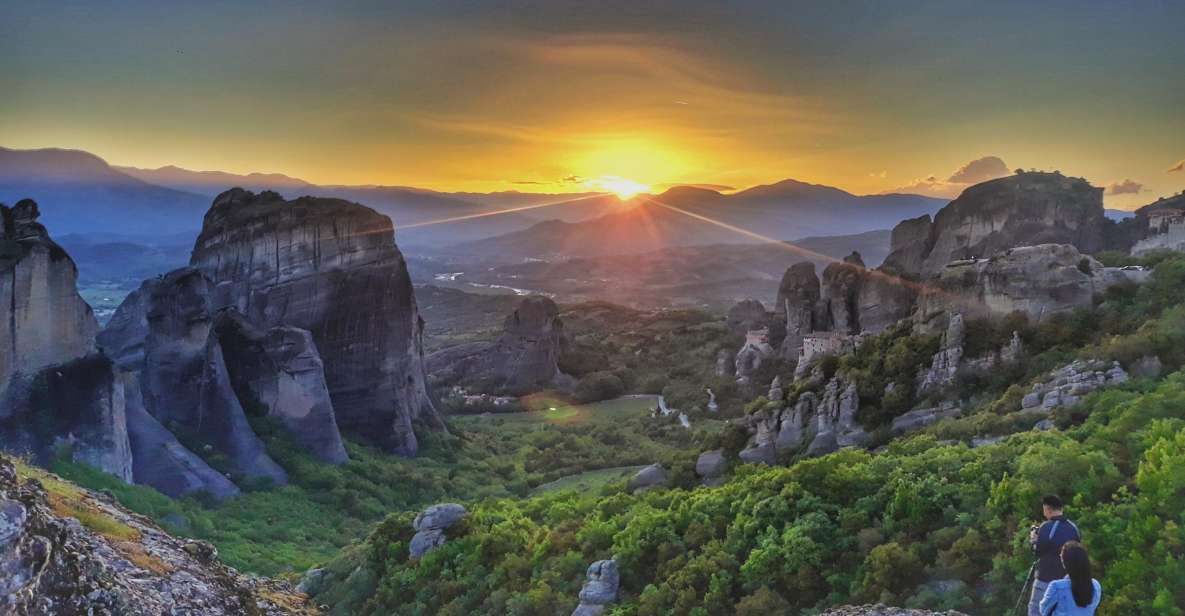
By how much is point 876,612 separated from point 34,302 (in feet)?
81.3

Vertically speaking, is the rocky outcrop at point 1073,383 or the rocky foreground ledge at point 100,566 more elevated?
the rocky outcrop at point 1073,383

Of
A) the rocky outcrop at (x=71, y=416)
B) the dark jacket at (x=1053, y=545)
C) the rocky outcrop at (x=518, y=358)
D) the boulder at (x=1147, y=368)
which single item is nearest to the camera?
the dark jacket at (x=1053, y=545)

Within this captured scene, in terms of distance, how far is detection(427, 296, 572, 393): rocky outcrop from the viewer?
204 feet

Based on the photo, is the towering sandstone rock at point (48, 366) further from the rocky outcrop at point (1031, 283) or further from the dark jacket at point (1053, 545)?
the dark jacket at point (1053, 545)

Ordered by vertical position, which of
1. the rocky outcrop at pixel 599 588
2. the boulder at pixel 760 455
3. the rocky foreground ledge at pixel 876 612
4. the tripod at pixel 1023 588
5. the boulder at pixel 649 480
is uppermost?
the tripod at pixel 1023 588

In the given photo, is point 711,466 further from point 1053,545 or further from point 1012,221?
point 1012,221

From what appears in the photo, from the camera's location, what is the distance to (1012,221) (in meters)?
39.8

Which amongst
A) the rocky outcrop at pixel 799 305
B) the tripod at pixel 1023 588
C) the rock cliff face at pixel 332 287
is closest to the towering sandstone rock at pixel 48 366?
the rock cliff face at pixel 332 287

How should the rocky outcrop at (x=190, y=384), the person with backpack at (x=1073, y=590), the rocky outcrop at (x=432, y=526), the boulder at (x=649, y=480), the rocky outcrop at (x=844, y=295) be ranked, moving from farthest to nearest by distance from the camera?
the rocky outcrop at (x=844, y=295)
the rocky outcrop at (x=190, y=384)
the boulder at (x=649, y=480)
the rocky outcrop at (x=432, y=526)
the person with backpack at (x=1073, y=590)

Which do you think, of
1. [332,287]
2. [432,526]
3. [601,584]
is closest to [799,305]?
[332,287]

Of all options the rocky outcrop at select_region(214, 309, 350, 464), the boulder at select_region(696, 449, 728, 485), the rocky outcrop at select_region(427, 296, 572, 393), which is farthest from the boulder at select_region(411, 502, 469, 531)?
the rocky outcrop at select_region(427, 296, 572, 393)

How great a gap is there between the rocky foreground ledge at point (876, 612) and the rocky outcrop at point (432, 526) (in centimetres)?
996

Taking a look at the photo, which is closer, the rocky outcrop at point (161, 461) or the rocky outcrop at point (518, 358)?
the rocky outcrop at point (161, 461)

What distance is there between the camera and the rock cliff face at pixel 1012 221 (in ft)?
126
